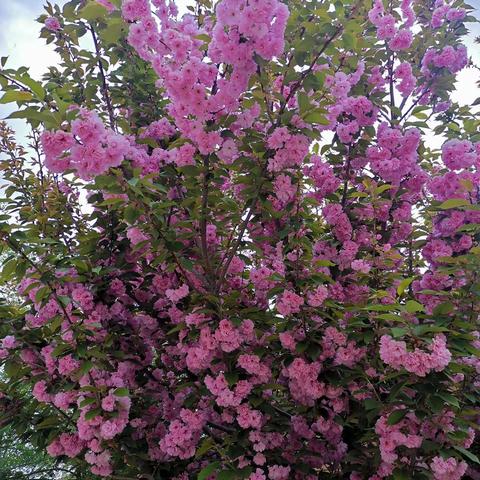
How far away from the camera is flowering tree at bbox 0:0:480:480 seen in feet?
6.57

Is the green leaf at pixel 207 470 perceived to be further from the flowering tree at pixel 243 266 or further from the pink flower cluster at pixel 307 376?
the pink flower cluster at pixel 307 376

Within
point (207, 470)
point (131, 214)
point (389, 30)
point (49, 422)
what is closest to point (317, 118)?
point (131, 214)

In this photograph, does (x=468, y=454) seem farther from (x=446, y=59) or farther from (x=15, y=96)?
(x=446, y=59)

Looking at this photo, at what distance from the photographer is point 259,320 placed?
2477mm

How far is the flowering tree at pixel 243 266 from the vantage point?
2004 mm

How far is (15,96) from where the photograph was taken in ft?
5.94

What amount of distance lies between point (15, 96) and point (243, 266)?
1521 mm

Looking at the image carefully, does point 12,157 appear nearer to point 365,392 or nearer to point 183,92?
point 183,92

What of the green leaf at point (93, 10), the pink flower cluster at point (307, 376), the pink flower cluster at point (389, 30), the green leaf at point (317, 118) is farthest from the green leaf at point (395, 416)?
the pink flower cluster at point (389, 30)

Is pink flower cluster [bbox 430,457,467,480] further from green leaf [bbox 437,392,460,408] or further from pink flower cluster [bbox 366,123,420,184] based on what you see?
pink flower cluster [bbox 366,123,420,184]

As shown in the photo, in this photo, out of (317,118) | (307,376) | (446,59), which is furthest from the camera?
(446,59)

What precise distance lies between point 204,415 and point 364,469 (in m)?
0.84

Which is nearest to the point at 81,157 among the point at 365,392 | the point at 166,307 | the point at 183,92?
the point at 183,92

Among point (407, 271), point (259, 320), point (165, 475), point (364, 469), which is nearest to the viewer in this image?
point (364, 469)
